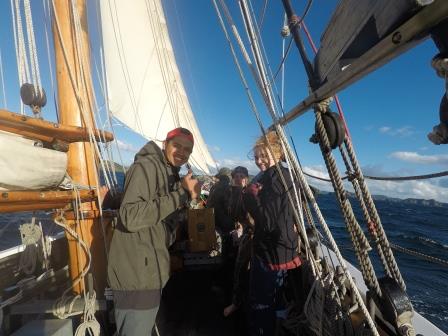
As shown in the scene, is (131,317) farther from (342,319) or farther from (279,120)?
(279,120)

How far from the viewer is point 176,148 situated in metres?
1.90

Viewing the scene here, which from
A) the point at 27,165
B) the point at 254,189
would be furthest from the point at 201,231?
the point at 27,165

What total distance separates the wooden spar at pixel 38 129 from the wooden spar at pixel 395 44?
63.1 inches

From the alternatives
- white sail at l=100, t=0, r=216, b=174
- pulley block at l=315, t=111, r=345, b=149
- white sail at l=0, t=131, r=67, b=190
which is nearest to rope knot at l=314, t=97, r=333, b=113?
pulley block at l=315, t=111, r=345, b=149

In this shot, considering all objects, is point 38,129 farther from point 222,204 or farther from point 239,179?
point 222,204

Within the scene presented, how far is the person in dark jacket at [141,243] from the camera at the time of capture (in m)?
1.58

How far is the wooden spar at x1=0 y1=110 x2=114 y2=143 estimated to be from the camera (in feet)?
4.94

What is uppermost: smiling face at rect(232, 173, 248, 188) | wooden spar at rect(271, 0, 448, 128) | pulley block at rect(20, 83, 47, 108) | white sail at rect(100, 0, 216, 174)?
white sail at rect(100, 0, 216, 174)

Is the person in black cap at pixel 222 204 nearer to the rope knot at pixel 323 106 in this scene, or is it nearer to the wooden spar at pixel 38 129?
the wooden spar at pixel 38 129

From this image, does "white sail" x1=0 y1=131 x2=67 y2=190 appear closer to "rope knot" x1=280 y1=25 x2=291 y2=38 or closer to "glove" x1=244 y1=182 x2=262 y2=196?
"glove" x1=244 y1=182 x2=262 y2=196

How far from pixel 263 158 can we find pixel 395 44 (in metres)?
1.75

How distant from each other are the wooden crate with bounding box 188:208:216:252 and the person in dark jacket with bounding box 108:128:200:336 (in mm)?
2168

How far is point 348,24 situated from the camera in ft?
3.02

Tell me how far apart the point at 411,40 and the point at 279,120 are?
1149 mm
